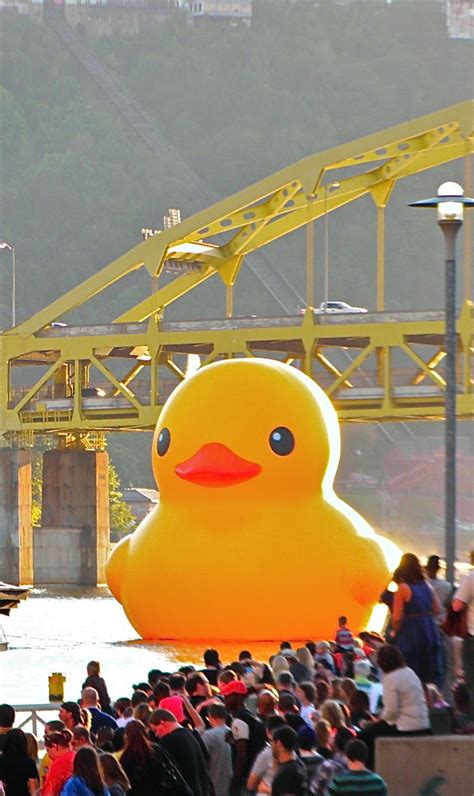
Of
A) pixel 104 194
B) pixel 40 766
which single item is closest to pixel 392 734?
pixel 40 766

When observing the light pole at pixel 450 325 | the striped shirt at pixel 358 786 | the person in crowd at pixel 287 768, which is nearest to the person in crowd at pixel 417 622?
the light pole at pixel 450 325

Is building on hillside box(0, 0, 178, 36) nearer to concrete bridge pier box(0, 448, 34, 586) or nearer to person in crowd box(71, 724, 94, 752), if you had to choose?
concrete bridge pier box(0, 448, 34, 586)

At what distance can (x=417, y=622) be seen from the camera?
1489 cm

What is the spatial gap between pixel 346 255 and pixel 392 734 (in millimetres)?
111845

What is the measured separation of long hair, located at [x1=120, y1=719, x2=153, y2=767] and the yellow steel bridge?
129 ft

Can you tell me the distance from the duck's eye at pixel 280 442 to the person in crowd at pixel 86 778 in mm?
16383

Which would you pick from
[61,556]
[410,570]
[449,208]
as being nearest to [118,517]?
[61,556]

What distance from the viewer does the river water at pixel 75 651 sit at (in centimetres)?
2545

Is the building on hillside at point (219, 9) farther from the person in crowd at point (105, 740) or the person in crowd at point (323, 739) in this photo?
the person in crowd at point (323, 739)

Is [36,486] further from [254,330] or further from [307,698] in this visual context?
[307,698]

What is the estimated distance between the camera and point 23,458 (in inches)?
2435

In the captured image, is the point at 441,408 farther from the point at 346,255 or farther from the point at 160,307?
the point at 346,255

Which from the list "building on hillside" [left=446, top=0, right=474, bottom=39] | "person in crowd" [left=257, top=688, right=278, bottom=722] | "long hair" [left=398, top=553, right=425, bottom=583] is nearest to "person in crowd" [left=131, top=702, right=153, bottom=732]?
"person in crowd" [left=257, top=688, right=278, bottom=722]

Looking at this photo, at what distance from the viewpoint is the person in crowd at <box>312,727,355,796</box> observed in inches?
439
